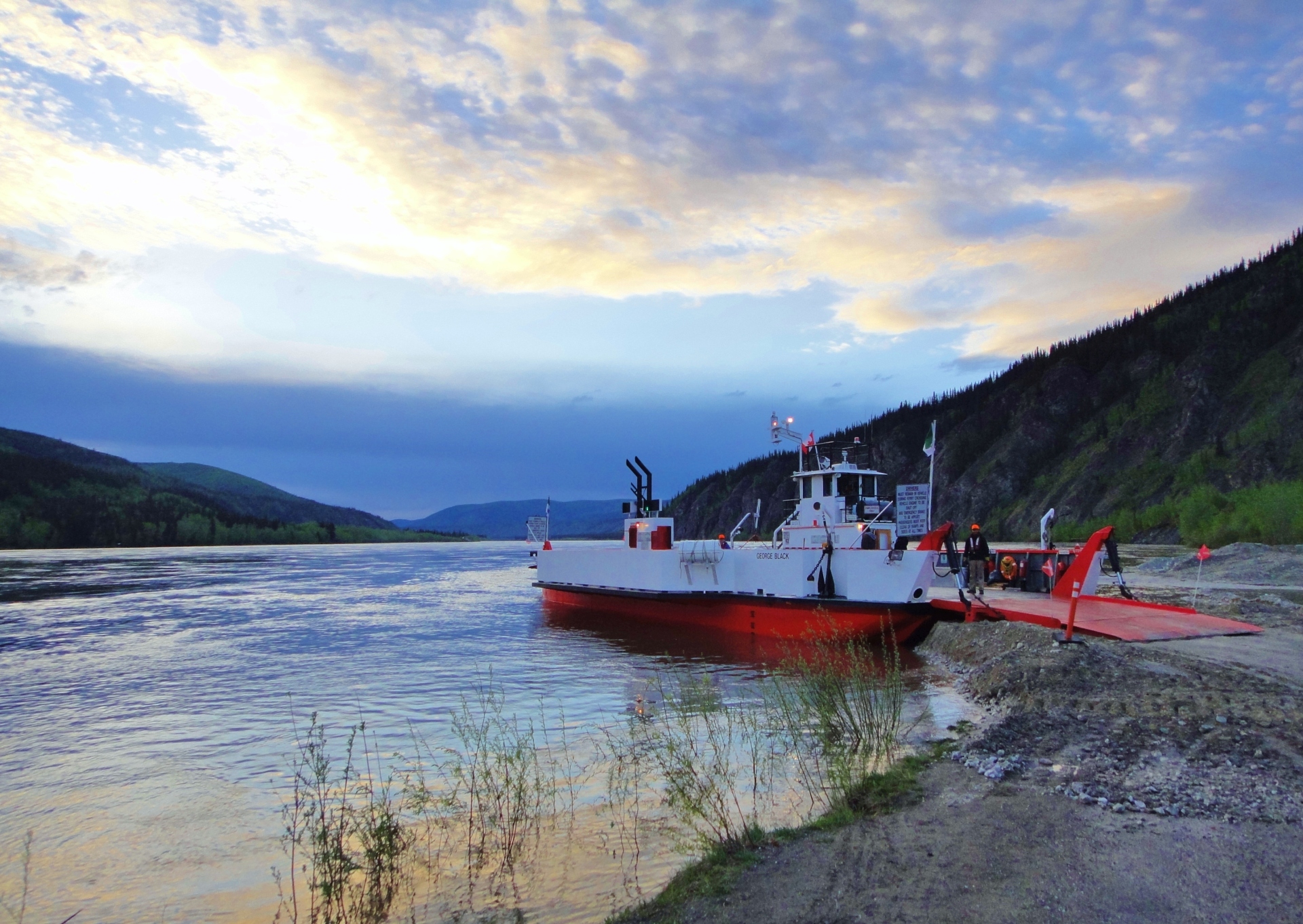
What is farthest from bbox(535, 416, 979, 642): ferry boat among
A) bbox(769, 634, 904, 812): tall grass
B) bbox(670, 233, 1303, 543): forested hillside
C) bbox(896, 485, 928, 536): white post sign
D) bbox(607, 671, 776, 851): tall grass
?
bbox(670, 233, 1303, 543): forested hillside

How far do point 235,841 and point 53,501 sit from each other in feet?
441

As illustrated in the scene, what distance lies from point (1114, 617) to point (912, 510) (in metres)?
4.20

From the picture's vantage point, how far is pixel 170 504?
439ft

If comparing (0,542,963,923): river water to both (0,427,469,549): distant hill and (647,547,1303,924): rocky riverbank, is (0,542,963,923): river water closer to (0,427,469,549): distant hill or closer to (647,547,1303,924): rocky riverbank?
(647,547,1303,924): rocky riverbank

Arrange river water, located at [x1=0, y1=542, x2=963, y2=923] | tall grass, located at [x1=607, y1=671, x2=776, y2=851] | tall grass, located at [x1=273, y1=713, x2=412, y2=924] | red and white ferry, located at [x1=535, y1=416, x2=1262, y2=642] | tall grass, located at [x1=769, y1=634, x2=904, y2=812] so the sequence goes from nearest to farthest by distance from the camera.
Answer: tall grass, located at [x1=273, y1=713, x2=412, y2=924]
tall grass, located at [x1=607, y1=671, x2=776, y2=851]
river water, located at [x1=0, y1=542, x2=963, y2=923]
tall grass, located at [x1=769, y1=634, x2=904, y2=812]
red and white ferry, located at [x1=535, y1=416, x2=1262, y2=642]

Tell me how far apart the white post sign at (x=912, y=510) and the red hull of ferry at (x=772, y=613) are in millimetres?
1628

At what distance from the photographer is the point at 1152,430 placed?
6234cm

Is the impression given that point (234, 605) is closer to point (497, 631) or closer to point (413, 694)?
point (497, 631)

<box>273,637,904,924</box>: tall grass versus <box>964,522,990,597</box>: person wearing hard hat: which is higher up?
<box>964,522,990,597</box>: person wearing hard hat

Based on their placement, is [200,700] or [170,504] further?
[170,504]

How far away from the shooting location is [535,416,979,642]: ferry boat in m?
17.0

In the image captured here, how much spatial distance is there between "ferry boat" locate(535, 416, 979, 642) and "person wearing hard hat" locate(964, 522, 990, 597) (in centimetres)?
54

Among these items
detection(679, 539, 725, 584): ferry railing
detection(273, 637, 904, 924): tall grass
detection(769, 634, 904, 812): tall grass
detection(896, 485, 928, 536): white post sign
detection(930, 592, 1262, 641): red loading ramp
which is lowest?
detection(273, 637, 904, 924): tall grass

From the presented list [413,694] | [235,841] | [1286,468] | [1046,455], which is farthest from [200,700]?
[1046,455]
